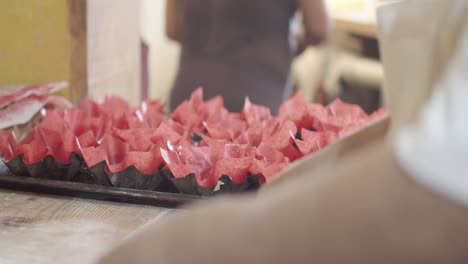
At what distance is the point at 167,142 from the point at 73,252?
0.28 meters

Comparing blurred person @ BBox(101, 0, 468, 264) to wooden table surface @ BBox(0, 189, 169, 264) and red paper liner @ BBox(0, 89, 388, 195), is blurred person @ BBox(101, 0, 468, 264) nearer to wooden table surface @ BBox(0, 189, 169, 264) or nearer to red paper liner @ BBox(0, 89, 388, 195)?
wooden table surface @ BBox(0, 189, 169, 264)

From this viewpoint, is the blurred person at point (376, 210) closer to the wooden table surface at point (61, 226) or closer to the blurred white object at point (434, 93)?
the blurred white object at point (434, 93)

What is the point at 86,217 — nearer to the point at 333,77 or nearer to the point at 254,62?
the point at 254,62

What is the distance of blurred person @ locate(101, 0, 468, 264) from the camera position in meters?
0.37

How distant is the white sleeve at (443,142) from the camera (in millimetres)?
365

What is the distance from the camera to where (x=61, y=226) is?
2.65 feet

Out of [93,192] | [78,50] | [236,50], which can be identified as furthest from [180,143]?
[236,50]

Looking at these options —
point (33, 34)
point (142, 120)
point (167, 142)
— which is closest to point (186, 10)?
point (33, 34)

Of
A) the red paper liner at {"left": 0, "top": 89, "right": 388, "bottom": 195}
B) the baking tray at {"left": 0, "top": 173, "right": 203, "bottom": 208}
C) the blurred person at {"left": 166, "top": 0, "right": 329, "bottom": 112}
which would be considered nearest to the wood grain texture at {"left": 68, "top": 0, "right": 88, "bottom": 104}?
the red paper liner at {"left": 0, "top": 89, "right": 388, "bottom": 195}

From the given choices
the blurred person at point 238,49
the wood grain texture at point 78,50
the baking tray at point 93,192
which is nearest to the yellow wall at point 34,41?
the wood grain texture at point 78,50

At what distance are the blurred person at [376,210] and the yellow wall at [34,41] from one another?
36.9 inches

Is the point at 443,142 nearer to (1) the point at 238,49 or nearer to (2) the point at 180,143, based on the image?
(2) the point at 180,143

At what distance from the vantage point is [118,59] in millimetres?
1439

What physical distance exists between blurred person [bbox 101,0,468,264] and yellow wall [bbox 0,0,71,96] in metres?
0.94
